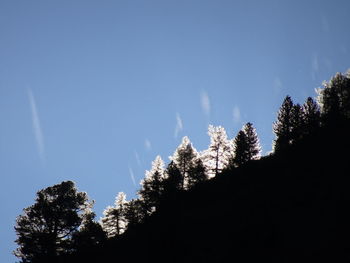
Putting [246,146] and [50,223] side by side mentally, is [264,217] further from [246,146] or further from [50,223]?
[246,146]

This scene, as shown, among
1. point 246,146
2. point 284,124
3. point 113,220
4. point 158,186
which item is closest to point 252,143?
point 246,146

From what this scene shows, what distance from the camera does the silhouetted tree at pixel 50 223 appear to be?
29797mm

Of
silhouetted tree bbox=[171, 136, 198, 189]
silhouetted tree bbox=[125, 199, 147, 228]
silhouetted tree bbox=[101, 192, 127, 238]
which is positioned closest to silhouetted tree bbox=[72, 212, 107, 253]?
silhouetted tree bbox=[125, 199, 147, 228]

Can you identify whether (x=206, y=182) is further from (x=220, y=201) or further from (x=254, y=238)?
(x=254, y=238)

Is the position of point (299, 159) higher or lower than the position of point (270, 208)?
higher

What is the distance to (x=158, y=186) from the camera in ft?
131

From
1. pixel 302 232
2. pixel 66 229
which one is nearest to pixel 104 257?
pixel 66 229

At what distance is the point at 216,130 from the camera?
2320 inches

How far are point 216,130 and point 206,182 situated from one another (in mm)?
13103

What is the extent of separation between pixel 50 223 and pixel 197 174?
28.0m

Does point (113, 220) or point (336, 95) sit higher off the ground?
point (336, 95)

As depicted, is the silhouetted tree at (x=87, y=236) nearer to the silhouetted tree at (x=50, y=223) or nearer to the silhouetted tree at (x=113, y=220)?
the silhouetted tree at (x=50, y=223)

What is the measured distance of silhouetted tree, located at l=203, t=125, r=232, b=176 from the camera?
58.2 meters

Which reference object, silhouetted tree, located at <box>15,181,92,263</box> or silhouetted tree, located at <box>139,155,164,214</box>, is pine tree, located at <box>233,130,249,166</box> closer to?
silhouetted tree, located at <box>139,155,164,214</box>
